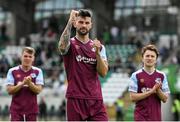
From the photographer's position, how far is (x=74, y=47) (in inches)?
313

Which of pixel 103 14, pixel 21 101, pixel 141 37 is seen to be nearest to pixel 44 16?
pixel 103 14

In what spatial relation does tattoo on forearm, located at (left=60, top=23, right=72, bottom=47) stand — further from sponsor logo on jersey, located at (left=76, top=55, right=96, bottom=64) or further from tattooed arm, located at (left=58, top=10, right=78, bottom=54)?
sponsor logo on jersey, located at (left=76, top=55, right=96, bottom=64)

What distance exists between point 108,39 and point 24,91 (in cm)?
2674

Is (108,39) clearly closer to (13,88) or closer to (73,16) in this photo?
(13,88)

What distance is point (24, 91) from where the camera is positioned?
10.4 metres

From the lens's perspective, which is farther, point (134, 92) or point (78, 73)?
point (134, 92)

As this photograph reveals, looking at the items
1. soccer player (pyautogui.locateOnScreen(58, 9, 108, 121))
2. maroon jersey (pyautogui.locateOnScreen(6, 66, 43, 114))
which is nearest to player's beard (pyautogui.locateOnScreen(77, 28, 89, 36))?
soccer player (pyautogui.locateOnScreen(58, 9, 108, 121))

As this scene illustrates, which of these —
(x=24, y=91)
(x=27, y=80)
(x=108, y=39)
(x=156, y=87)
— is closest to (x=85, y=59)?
(x=156, y=87)

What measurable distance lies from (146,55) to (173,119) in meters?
17.9

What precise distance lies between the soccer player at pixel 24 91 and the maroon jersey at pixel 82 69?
2.33 metres

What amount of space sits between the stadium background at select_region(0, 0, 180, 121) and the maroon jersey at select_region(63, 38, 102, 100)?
58.7 ft

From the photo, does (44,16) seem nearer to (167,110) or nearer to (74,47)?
(167,110)

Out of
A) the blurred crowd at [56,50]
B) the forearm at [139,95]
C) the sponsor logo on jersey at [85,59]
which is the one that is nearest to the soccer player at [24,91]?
the forearm at [139,95]

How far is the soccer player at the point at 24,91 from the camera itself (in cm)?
1027
